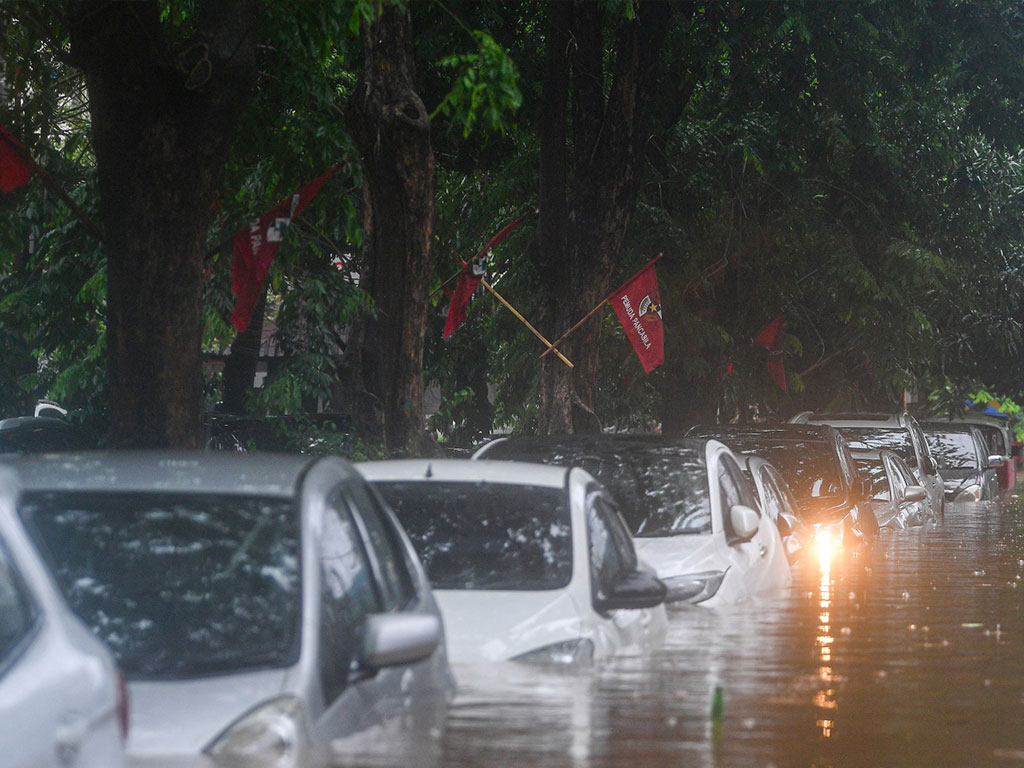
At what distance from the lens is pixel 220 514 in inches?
219

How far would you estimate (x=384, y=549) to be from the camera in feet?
20.6

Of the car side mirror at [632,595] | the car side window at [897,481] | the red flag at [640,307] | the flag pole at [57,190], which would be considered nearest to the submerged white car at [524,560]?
the car side mirror at [632,595]

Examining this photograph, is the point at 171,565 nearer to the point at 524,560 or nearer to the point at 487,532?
the point at 524,560

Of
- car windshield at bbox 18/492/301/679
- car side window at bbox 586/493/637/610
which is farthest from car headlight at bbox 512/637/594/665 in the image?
car windshield at bbox 18/492/301/679

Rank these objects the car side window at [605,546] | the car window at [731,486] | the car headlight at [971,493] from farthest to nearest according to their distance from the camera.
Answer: the car headlight at [971,493] < the car window at [731,486] < the car side window at [605,546]

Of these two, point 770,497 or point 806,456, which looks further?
point 806,456

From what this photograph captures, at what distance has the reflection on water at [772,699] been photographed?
616 cm

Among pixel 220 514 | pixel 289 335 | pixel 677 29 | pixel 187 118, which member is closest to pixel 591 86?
pixel 677 29

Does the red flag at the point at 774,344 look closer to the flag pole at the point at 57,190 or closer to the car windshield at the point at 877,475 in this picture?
the car windshield at the point at 877,475

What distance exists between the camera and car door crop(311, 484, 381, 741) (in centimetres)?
505

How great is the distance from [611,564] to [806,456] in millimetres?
9742

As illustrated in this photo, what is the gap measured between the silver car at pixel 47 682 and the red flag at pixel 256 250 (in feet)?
30.7

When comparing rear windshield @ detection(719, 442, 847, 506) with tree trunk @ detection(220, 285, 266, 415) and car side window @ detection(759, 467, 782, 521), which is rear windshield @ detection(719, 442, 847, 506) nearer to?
car side window @ detection(759, 467, 782, 521)

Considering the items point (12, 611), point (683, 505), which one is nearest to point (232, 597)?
point (12, 611)
